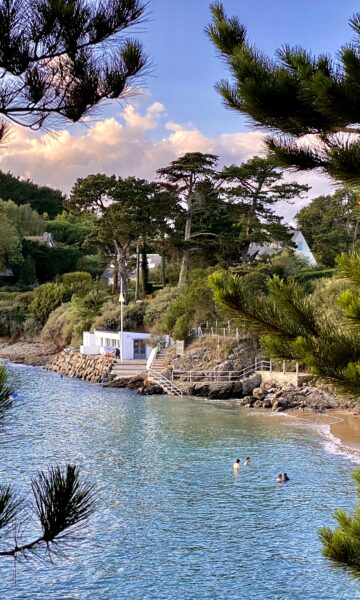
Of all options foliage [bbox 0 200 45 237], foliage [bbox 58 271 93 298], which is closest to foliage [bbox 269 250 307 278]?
foliage [bbox 58 271 93 298]

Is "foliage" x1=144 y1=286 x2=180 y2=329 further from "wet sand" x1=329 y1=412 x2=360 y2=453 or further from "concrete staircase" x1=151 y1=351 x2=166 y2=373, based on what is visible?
"wet sand" x1=329 y1=412 x2=360 y2=453

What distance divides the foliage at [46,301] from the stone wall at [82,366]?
6.91 metres

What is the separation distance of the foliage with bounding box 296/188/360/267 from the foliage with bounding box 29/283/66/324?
60.5 feet

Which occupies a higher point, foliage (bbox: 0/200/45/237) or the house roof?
foliage (bbox: 0/200/45/237)

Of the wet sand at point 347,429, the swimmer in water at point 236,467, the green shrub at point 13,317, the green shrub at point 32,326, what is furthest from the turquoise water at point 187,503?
the green shrub at point 13,317

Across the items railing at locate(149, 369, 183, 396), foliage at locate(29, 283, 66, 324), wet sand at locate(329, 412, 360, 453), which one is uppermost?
foliage at locate(29, 283, 66, 324)

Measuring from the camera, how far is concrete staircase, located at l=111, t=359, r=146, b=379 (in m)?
33.2

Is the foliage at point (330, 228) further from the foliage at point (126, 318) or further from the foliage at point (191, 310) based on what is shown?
the foliage at point (191, 310)

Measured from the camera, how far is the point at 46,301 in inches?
1829

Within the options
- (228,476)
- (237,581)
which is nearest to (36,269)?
(228,476)

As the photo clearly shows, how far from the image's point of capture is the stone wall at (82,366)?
3403 cm

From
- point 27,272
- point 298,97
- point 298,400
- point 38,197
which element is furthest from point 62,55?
point 38,197

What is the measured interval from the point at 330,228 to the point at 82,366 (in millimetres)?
22167

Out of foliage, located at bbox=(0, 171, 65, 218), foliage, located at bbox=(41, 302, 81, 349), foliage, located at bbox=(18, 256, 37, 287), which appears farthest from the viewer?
foliage, located at bbox=(0, 171, 65, 218)
